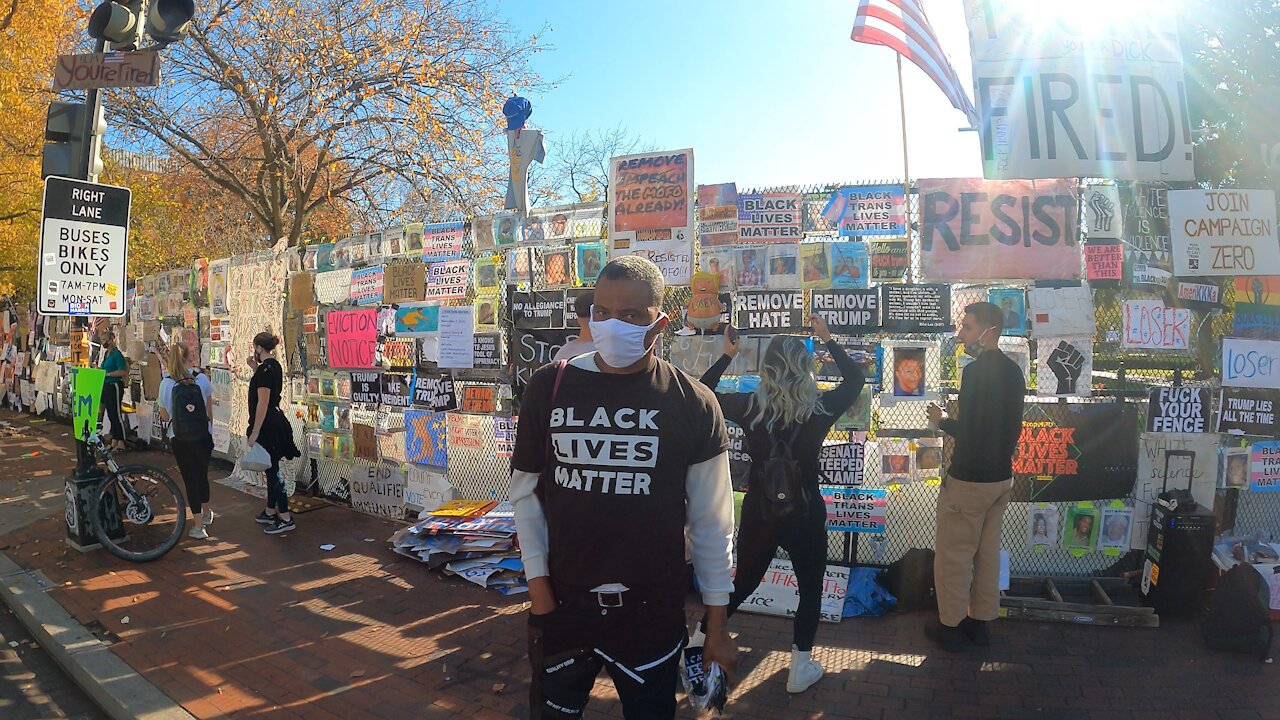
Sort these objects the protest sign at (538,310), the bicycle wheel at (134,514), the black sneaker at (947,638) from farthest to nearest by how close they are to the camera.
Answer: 1. the bicycle wheel at (134,514)
2. the protest sign at (538,310)
3. the black sneaker at (947,638)

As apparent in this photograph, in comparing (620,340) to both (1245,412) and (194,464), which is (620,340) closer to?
(1245,412)

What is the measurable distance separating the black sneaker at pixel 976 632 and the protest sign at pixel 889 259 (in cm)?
230

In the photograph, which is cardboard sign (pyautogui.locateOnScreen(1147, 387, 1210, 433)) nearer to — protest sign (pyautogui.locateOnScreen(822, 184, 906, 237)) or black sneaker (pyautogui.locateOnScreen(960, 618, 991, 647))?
black sneaker (pyautogui.locateOnScreen(960, 618, 991, 647))

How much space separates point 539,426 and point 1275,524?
6096mm

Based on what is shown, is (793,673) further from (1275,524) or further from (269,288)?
(269,288)

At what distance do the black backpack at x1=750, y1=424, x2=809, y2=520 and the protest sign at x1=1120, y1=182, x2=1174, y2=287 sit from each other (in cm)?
315

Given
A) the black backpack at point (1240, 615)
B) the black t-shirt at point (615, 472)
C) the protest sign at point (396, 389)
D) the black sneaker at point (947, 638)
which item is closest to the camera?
the black t-shirt at point (615, 472)

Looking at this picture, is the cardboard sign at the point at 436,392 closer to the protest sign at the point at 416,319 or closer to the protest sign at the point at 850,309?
the protest sign at the point at 416,319

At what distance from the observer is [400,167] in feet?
48.4

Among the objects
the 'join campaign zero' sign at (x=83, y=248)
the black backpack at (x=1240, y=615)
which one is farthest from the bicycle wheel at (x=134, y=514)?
the black backpack at (x=1240, y=615)

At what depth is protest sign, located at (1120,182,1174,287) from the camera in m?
4.95

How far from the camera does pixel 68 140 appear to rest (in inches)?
248

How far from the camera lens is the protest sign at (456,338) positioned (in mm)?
6383

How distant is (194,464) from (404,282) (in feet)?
8.50
